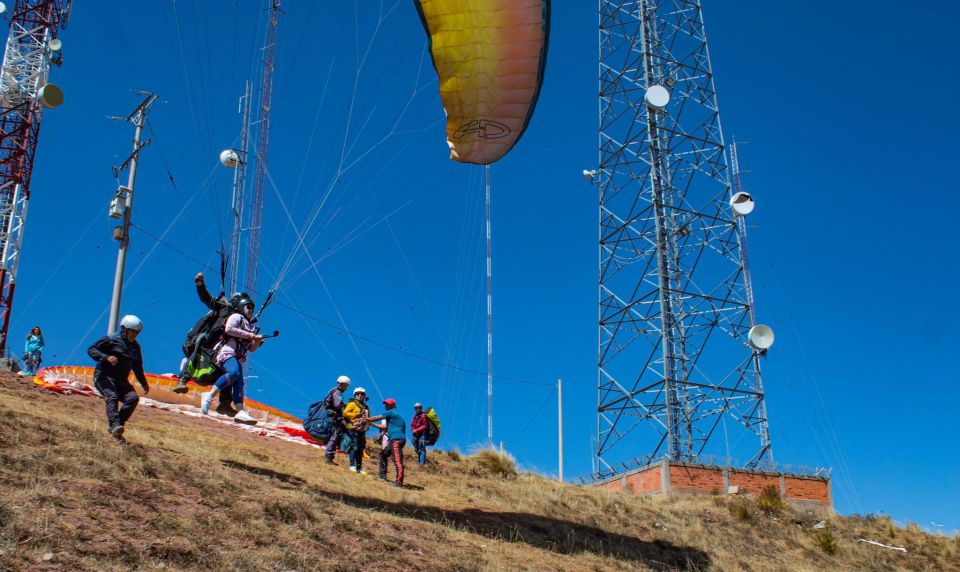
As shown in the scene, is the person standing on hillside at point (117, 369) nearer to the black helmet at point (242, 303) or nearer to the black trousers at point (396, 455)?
the black helmet at point (242, 303)

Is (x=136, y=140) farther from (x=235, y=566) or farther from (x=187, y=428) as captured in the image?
(x=235, y=566)

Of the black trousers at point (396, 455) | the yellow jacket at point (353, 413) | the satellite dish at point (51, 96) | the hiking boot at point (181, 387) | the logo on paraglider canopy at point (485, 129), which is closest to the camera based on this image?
the logo on paraglider canopy at point (485, 129)

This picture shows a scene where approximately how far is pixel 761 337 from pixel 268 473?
771 inches

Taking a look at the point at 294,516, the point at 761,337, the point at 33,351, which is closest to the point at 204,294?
the point at 294,516

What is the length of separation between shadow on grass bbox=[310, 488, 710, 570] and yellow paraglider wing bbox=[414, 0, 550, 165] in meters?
4.88

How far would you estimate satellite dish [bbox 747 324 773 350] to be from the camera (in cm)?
2816

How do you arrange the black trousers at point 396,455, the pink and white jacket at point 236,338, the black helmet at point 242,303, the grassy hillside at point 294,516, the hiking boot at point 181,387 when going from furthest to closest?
the black trousers at point 396,455 < the black helmet at point 242,303 < the pink and white jacket at point 236,338 < the hiking boot at point 181,387 < the grassy hillside at point 294,516

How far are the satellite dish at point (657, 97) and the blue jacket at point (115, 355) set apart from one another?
Answer: 21611 mm

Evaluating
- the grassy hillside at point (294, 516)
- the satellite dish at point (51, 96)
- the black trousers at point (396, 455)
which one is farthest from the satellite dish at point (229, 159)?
the black trousers at point (396, 455)

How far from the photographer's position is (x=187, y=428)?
15883 millimetres

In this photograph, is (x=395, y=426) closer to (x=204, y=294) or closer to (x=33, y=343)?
(x=204, y=294)

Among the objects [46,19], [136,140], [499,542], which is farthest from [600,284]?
[46,19]

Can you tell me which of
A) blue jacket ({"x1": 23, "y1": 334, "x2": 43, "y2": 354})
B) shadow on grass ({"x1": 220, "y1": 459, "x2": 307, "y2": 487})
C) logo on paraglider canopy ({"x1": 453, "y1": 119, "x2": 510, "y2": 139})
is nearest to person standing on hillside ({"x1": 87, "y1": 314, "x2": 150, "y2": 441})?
shadow on grass ({"x1": 220, "y1": 459, "x2": 307, "y2": 487})

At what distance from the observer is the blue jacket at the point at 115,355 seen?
10984mm
